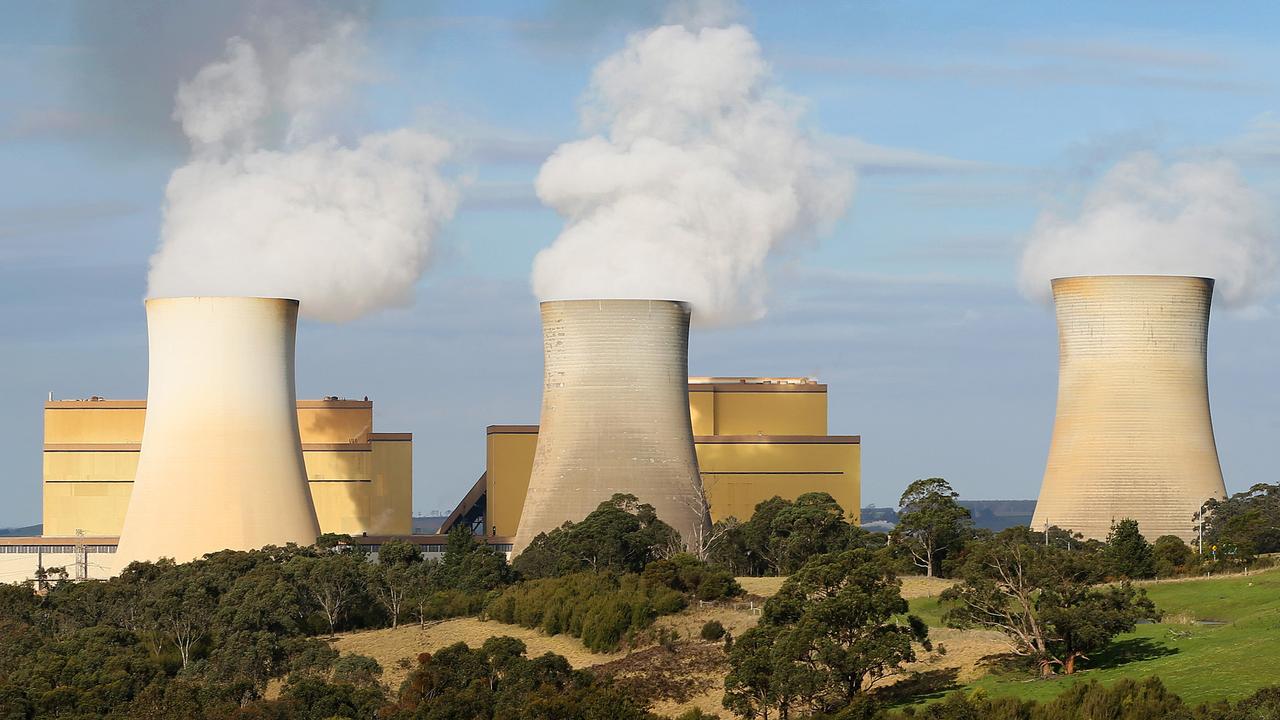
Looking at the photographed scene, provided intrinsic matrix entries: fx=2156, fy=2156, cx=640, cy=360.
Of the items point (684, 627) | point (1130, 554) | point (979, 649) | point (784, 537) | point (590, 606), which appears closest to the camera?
point (979, 649)

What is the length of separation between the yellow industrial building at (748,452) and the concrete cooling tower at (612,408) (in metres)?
8.22

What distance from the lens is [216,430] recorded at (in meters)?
37.8

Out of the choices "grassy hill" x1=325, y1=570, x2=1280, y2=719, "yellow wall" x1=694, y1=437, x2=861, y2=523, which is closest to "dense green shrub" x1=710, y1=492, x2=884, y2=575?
"grassy hill" x1=325, y1=570, x2=1280, y2=719

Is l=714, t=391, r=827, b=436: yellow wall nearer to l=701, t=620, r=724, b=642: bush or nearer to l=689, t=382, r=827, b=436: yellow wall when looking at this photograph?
l=689, t=382, r=827, b=436: yellow wall

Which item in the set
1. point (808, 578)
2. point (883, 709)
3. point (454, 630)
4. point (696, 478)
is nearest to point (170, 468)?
point (454, 630)

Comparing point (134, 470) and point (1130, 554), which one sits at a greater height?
point (134, 470)

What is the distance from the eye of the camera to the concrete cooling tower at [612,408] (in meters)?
39.5

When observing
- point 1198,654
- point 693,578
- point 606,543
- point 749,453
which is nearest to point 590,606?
point 693,578

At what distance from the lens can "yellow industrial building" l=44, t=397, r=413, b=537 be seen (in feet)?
170

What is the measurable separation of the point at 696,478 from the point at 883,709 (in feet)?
49.9

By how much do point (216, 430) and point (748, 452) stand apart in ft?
51.3

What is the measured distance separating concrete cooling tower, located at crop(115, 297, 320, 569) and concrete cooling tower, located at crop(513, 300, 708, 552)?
15.9 ft

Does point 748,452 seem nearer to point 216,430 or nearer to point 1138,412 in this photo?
point 1138,412

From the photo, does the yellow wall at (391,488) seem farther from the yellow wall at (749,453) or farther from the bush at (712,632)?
the bush at (712,632)
